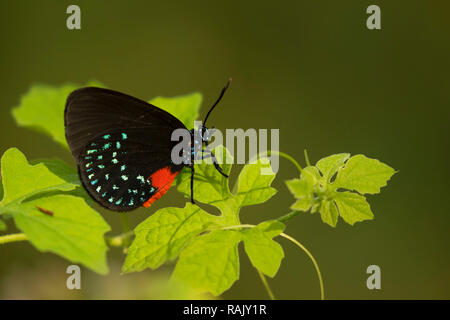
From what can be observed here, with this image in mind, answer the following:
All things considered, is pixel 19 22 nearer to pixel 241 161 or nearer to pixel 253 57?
pixel 253 57

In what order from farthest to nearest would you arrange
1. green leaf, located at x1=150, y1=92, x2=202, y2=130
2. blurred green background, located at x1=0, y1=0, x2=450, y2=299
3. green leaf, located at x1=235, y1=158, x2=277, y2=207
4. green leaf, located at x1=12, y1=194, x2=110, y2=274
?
blurred green background, located at x1=0, y1=0, x2=450, y2=299, green leaf, located at x1=150, y1=92, x2=202, y2=130, green leaf, located at x1=235, y1=158, x2=277, y2=207, green leaf, located at x1=12, y1=194, x2=110, y2=274

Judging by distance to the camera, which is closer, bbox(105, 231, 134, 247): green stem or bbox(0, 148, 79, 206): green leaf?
bbox(0, 148, 79, 206): green leaf

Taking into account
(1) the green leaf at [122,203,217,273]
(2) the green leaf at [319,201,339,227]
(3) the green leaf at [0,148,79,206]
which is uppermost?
(3) the green leaf at [0,148,79,206]

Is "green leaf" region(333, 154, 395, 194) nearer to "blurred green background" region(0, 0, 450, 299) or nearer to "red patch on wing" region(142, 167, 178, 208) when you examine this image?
"red patch on wing" region(142, 167, 178, 208)

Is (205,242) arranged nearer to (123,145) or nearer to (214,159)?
(214,159)

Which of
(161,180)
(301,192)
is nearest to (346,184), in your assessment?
(301,192)

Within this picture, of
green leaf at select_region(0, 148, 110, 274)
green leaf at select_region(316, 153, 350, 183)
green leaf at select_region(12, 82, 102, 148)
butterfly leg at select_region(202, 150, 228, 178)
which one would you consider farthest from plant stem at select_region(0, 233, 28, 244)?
green leaf at select_region(316, 153, 350, 183)

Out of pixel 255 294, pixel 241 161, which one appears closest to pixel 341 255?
pixel 255 294
